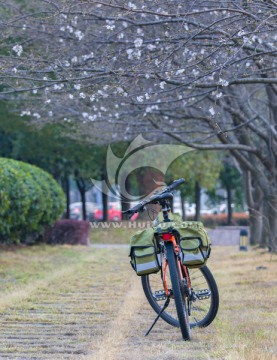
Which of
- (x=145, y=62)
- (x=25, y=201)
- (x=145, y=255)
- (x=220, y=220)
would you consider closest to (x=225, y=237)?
(x=25, y=201)

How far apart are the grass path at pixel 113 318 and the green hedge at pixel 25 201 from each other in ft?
6.28

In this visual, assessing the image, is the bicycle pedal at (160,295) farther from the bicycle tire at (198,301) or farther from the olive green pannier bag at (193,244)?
the olive green pannier bag at (193,244)

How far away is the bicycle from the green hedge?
840 centimetres

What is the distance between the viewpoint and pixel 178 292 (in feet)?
22.0

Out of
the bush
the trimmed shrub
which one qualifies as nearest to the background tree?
the bush

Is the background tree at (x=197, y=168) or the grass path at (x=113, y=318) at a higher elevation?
the background tree at (x=197, y=168)

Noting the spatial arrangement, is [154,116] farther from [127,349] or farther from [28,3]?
[127,349]

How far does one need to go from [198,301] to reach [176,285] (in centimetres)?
83

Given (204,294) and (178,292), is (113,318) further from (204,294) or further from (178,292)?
(178,292)

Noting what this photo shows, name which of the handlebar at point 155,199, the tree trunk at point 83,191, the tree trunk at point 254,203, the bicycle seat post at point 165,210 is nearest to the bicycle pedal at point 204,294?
the bicycle seat post at point 165,210

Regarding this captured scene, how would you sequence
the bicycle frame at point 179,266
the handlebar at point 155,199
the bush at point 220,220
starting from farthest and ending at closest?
the bush at point 220,220 → the handlebar at point 155,199 → the bicycle frame at point 179,266

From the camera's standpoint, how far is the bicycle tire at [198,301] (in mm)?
7266

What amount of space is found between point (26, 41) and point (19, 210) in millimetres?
5419

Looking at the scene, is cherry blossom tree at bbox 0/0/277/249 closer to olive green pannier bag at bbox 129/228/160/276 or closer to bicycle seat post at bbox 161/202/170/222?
bicycle seat post at bbox 161/202/170/222
